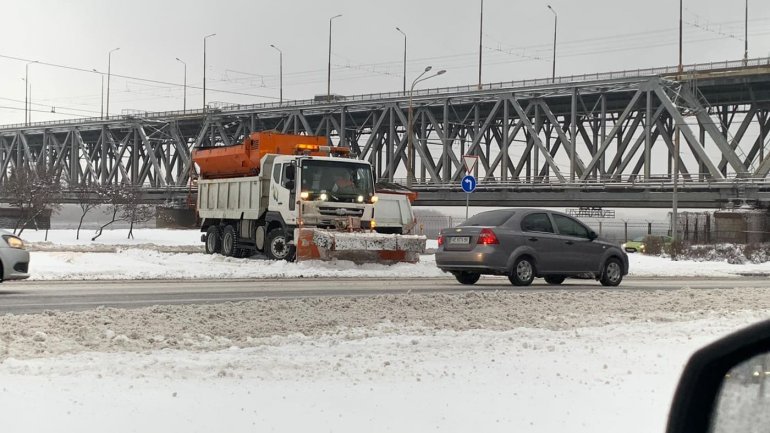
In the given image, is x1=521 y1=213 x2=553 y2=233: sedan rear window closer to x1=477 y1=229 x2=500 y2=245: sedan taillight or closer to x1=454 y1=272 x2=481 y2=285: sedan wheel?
x1=477 y1=229 x2=500 y2=245: sedan taillight

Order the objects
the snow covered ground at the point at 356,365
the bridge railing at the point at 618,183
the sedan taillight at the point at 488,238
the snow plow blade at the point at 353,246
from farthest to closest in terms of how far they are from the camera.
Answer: the bridge railing at the point at 618,183, the snow plow blade at the point at 353,246, the sedan taillight at the point at 488,238, the snow covered ground at the point at 356,365

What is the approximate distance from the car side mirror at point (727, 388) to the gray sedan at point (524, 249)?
14.6m

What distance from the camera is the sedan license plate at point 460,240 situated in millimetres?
16766

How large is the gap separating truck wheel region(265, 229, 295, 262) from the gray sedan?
17.3ft

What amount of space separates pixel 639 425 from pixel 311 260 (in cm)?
1565

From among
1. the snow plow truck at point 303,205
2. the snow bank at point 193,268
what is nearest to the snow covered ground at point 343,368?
the snow bank at point 193,268

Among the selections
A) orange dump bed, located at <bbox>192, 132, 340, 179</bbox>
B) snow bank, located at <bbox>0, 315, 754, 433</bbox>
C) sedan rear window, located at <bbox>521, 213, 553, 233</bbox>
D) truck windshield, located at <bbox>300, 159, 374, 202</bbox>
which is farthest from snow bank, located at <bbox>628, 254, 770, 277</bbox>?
snow bank, located at <bbox>0, 315, 754, 433</bbox>

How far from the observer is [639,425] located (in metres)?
5.39

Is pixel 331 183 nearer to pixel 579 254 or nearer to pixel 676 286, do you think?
pixel 579 254

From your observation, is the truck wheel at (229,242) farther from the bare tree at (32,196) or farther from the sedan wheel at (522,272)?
the bare tree at (32,196)

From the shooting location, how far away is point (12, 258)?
13461 millimetres

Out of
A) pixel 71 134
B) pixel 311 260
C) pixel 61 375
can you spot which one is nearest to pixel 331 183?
pixel 311 260

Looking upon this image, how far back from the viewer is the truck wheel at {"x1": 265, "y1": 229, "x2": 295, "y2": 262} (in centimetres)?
2142

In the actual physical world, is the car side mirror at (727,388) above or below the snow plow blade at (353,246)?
above
